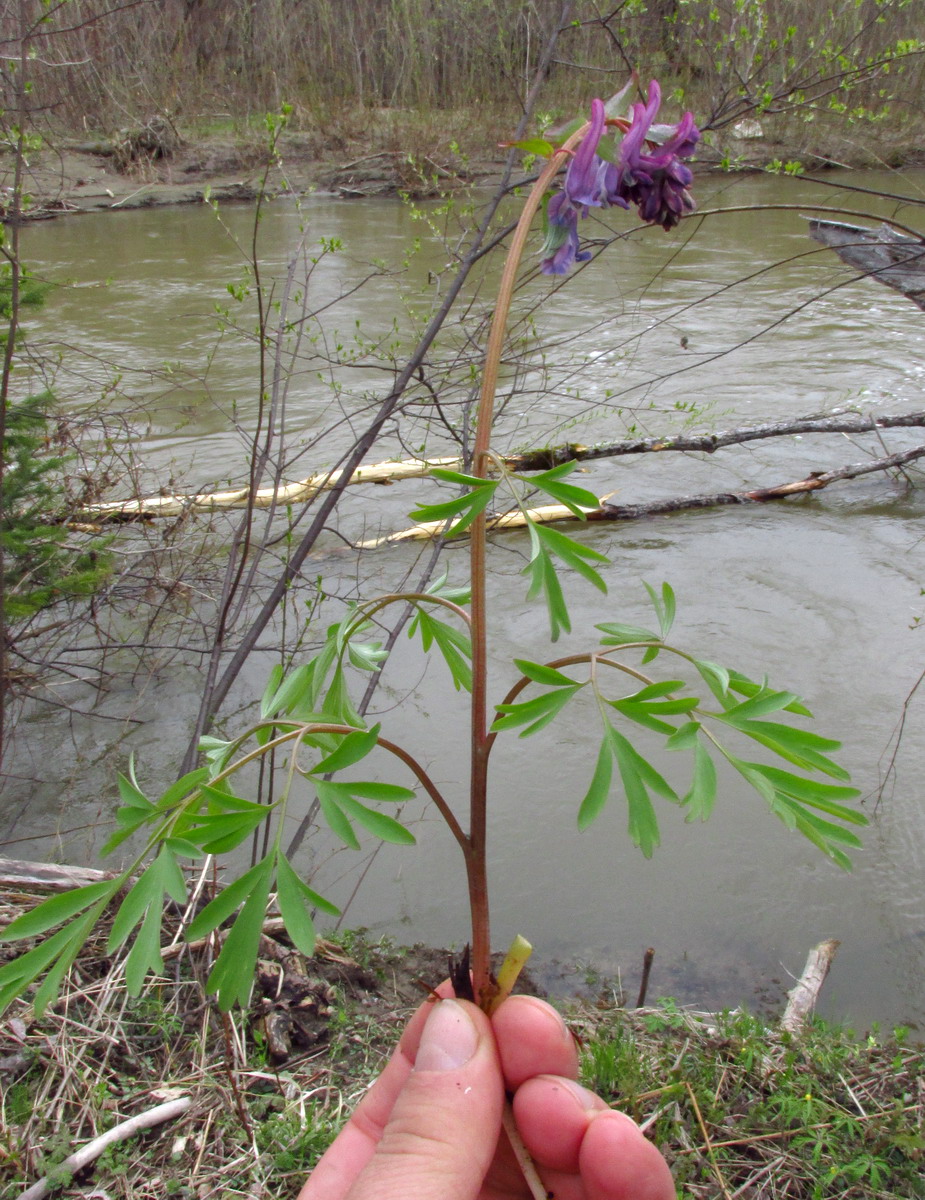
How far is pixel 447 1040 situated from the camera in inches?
53.7

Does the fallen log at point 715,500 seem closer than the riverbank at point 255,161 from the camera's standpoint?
Yes

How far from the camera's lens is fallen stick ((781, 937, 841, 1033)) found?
2832mm

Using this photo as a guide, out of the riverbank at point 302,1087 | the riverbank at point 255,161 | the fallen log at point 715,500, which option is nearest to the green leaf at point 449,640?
the riverbank at point 302,1087

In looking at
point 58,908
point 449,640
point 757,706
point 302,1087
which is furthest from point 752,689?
point 302,1087

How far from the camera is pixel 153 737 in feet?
14.6

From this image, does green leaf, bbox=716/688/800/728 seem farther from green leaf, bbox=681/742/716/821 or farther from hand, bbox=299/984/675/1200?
hand, bbox=299/984/675/1200

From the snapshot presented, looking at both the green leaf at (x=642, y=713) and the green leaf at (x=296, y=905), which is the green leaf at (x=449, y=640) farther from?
the green leaf at (x=296, y=905)

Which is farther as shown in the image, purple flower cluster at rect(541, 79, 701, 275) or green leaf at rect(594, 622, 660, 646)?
green leaf at rect(594, 622, 660, 646)

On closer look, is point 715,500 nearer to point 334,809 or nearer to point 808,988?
point 808,988

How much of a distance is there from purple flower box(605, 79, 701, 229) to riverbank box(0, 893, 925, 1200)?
75.7 inches

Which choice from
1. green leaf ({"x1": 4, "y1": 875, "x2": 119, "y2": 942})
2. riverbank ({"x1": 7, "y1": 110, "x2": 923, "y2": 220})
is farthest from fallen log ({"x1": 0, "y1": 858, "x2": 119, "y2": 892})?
riverbank ({"x1": 7, "y1": 110, "x2": 923, "y2": 220})

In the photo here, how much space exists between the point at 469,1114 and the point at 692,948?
2187 mm

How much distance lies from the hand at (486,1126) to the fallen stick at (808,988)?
146cm

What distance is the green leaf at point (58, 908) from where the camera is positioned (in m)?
1.21
